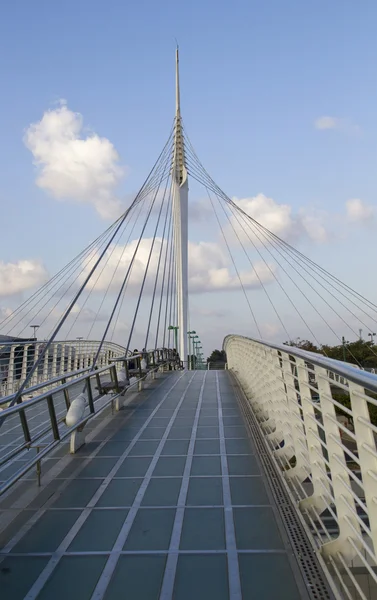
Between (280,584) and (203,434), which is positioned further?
(203,434)

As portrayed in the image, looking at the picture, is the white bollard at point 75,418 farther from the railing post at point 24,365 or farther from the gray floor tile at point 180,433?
the railing post at point 24,365

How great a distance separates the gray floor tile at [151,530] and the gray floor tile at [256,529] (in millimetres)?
426

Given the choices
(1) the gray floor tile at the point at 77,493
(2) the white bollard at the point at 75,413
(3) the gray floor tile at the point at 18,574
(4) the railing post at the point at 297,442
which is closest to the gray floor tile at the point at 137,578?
(3) the gray floor tile at the point at 18,574

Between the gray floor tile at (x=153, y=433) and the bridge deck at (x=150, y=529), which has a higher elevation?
the gray floor tile at (x=153, y=433)

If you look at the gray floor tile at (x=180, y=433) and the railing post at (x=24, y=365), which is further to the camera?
the railing post at (x=24, y=365)

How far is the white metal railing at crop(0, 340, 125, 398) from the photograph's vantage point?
10.0 metres

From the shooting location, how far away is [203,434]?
6.23m

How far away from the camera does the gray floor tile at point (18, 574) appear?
8.49 ft

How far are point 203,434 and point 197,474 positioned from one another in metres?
1.72

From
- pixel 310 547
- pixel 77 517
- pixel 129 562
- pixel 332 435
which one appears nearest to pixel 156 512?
pixel 77 517

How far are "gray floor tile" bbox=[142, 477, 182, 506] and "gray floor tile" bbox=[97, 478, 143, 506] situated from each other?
0.34 ft

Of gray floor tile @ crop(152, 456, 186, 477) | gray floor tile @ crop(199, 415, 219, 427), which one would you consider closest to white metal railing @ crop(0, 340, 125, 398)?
gray floor tile @ crop(199, 415, 219, 427)

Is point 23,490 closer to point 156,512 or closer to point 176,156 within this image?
point 156,512

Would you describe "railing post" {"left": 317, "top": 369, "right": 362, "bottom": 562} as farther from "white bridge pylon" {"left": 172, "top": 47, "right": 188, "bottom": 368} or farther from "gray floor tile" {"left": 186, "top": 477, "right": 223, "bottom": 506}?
"white bridge pylon" {"left": 172, "top": 47, "right": 188, "bottom": 368}
